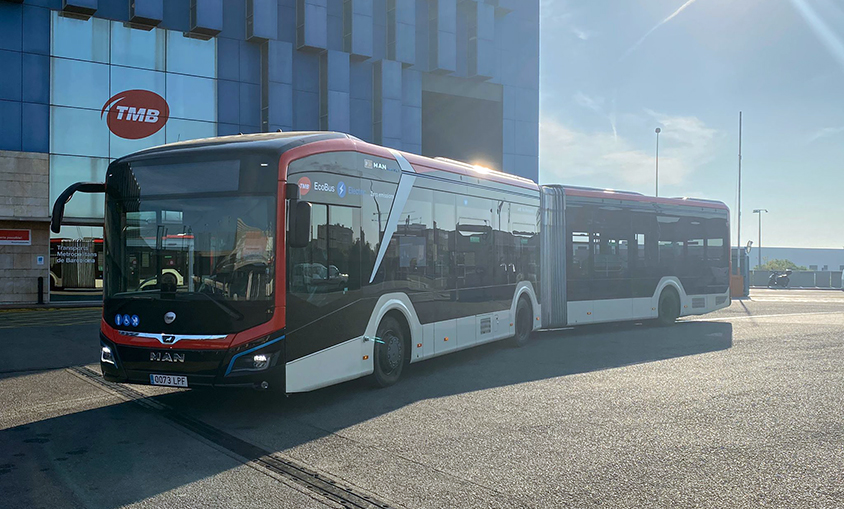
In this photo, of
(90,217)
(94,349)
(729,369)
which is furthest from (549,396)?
(90,217)

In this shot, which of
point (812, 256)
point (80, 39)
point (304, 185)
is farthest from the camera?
point (812, 256)

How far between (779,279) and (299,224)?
49.1 meters

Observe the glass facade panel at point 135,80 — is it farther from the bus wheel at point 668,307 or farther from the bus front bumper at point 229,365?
the bus front bumper at point 229,365

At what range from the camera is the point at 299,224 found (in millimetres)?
7586

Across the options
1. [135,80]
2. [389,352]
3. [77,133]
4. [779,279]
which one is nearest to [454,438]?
[389,352]

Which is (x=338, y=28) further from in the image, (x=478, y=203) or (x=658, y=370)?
(x=658, y=370)

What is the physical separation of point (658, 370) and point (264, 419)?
5.97 m

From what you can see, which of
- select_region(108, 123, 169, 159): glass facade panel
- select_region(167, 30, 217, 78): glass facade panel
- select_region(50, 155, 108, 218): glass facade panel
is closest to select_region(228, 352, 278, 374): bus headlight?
select_region(50, 155, 108, 218): glass facade panel

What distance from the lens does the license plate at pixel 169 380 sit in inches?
299

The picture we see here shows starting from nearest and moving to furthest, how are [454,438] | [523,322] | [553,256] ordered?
1. [454,438]
2. [523,322]
3. [553,256]

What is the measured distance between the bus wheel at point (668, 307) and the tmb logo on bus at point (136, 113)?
779 inches

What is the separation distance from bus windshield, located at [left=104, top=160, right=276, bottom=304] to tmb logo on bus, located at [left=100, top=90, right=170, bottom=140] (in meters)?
22.1

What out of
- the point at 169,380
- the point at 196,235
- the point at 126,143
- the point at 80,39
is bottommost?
the point at 169,380

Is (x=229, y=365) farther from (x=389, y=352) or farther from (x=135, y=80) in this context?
(x=135, y=80)
